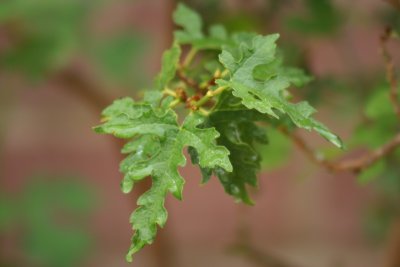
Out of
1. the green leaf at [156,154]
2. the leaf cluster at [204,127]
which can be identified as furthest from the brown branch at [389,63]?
the green leaf at [156,154]

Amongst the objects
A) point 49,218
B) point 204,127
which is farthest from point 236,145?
point 49,218

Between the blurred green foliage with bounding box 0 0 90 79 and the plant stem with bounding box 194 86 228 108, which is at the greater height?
the blurred green foliage with bounding box 0 0 90 79

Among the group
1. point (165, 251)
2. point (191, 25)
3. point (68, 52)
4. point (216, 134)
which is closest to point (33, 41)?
point (68, 52)

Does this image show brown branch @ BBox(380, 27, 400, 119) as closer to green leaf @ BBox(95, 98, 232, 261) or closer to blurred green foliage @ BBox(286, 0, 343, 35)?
green leaf @ BBox(95, 98, 232, 261)

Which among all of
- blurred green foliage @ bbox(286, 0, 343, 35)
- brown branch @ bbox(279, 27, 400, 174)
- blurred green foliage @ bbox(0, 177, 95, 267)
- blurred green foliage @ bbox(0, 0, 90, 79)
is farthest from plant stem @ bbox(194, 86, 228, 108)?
blurred green foliage @ bbox(0, 177, 95, 267)

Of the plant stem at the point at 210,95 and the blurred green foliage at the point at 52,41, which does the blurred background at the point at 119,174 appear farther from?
the plant stem at the point at 210,95

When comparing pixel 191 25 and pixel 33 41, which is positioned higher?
pixel 33 41

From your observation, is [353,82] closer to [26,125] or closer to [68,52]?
[68,52]
